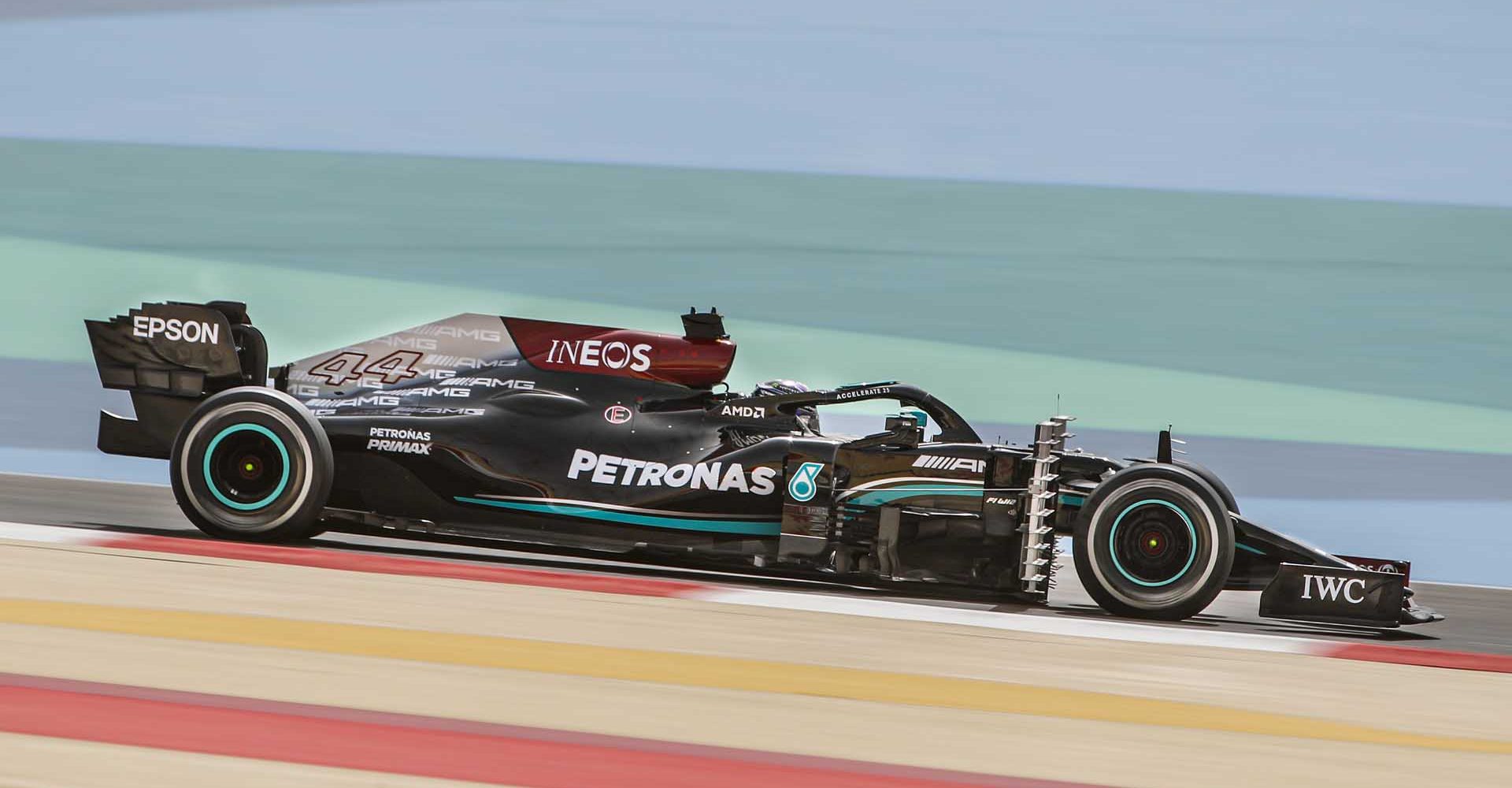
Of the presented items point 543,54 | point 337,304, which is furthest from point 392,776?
→ point 543,54

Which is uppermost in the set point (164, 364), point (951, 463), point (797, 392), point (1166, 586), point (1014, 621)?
point (797, 392)

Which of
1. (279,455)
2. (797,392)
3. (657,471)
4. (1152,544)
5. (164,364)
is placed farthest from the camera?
(164,364)

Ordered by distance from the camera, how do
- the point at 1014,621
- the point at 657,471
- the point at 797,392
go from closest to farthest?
the point at 1014,621 < the point at 657,471 < the point at 797,392

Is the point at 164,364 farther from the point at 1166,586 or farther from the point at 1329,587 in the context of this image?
the point at 1329,587

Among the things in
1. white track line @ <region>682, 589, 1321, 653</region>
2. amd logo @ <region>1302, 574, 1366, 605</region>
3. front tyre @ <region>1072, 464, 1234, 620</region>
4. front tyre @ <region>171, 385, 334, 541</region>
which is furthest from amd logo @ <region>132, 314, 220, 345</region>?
amd logo @ <region>1302, 574, 1366, 605</region>

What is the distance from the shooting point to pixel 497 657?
480cm

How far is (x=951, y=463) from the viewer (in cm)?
664

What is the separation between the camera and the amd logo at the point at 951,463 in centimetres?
662

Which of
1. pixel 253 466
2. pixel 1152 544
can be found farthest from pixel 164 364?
pixel 1152 544

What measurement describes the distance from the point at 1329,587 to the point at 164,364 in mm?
5103

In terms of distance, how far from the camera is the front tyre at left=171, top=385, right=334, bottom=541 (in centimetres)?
687

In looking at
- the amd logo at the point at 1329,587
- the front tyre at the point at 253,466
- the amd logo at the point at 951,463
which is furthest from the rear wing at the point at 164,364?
the amd logo at the point at 1329,587

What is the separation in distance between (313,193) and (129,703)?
1351 centimetres

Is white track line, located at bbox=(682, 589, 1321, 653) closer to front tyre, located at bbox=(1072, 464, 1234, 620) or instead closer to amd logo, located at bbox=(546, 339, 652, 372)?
front tyre, located at bbox=(1072, 464, 1234, 620)
